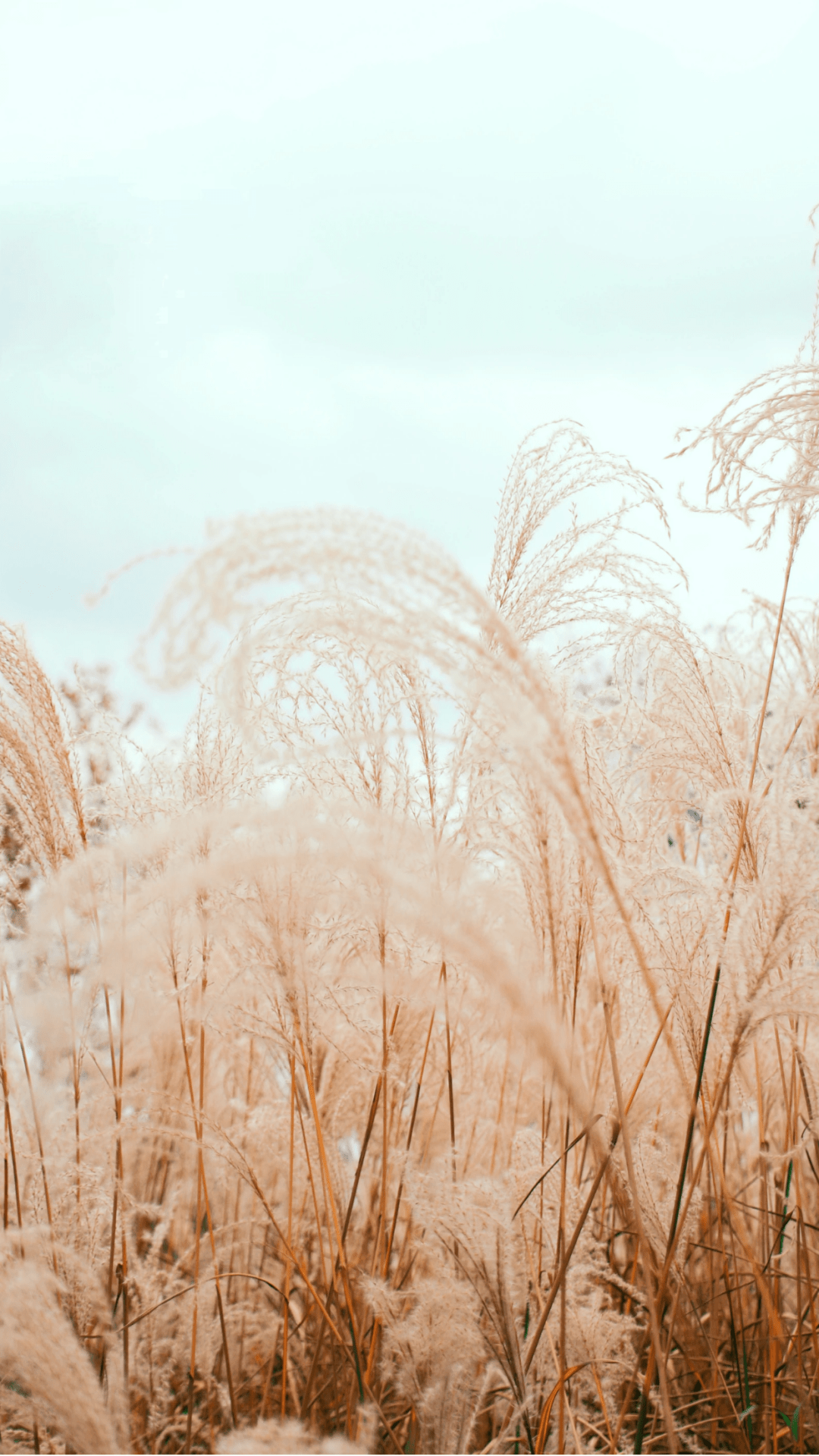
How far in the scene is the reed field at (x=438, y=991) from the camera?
3.19ft

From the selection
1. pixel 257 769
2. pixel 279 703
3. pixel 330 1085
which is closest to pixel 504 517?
pixel 279 703

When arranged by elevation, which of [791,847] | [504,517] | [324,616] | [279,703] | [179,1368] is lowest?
[179,1368]

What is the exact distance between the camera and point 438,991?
4.97 ft

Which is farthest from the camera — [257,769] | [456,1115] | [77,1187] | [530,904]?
[456,1115]

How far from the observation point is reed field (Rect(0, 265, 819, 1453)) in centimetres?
97

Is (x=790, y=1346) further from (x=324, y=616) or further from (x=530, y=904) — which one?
(x=324, y=616)

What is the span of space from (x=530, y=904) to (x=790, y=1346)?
0.93 metres

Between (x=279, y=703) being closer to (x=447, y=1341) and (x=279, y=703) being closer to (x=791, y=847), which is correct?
(x=791, y=847)

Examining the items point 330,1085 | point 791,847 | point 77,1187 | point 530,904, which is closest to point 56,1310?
point 77,1187

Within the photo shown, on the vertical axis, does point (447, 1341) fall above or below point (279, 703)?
below

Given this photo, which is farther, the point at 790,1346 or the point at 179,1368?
the point at 179,1368

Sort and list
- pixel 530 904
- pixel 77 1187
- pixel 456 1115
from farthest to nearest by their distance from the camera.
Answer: pixel 456 1115 → pixel 77 1187 → pixel 530 904

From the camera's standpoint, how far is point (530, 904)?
1.39 m

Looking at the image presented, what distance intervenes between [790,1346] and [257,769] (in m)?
1.42
